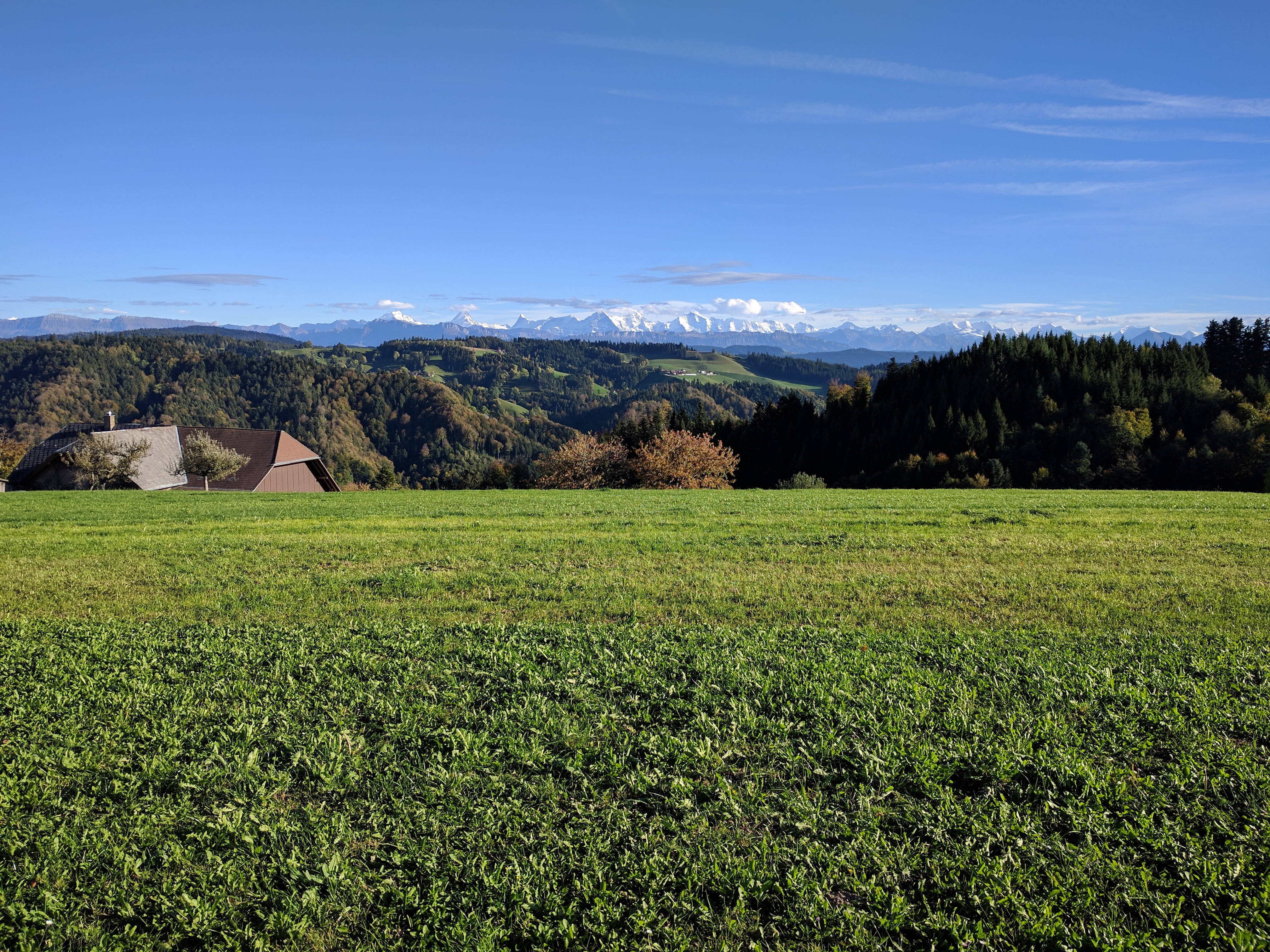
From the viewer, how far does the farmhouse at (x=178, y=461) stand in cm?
5169

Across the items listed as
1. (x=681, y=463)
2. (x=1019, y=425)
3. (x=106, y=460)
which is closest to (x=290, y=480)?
(x=106, y=460)

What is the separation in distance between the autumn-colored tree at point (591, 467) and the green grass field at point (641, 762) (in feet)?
147

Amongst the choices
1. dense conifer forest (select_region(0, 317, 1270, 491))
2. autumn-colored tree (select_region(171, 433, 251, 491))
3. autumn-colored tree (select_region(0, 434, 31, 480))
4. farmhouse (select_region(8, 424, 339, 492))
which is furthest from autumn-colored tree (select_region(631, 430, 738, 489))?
autumn-colored tree (select_region(0, 434, 31, 480))

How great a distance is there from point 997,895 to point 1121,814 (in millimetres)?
1330

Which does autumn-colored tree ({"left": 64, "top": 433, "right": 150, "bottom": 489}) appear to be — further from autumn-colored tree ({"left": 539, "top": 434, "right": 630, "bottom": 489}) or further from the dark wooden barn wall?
autumn-colored tree ({"left": 539, "top": 434, "right": 630, "bottom": 489})

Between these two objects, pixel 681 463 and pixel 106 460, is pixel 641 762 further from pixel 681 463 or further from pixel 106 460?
pixel 106 460

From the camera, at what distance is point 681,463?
176ft

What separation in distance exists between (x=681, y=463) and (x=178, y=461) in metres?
44.7

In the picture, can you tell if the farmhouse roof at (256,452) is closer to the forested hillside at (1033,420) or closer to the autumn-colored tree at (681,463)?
the autumn-colored tree at (681,463)

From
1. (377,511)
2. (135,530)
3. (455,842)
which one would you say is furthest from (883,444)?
(455,842)

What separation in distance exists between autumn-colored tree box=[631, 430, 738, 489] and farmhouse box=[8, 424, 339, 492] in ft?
88.5

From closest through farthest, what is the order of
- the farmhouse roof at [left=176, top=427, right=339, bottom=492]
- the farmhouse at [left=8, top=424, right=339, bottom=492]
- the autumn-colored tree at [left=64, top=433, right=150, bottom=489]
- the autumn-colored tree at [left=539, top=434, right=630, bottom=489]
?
the autumn-colored tree at [left=64, top=433, right=150, bottom=489]
the farmhouse at [left=8, top=424, right=339, bottom=492]
the autumn-colored tree at [left=539, top=434, right=630, bottom=489]
the farmhouse roof at [left=176, top=427, right=339, bottom=492]

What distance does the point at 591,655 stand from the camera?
725 cm

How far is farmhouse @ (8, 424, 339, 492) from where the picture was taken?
170 ft
